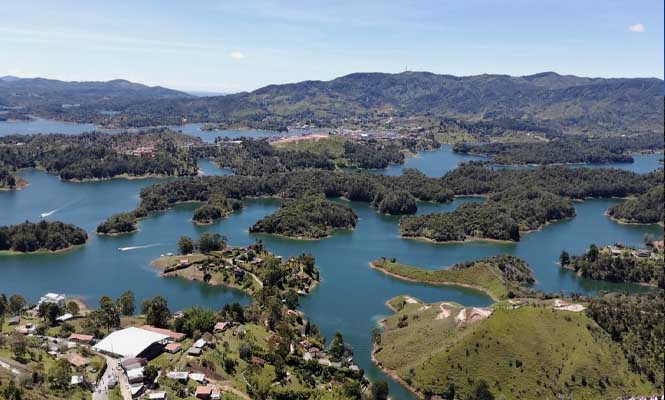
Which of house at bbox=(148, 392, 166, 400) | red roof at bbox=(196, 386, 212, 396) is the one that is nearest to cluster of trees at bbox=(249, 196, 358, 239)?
red roof at bbox=(196, 386, 212, 396)

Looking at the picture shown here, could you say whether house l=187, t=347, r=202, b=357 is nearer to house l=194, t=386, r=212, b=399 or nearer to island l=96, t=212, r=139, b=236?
house l=194, t=386, r=212, b=399

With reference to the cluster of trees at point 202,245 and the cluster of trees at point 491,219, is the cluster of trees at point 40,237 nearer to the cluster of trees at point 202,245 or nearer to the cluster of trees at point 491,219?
the cluster of trees at point 202,245

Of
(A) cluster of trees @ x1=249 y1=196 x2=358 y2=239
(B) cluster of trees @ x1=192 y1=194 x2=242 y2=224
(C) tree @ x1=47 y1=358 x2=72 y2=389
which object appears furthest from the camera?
(B) cluster of trees @ x1=192 y1=194 x2=242 y2=224

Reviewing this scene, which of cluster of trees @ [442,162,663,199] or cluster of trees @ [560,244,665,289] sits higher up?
cluster of trees @ [442,162,663,199]

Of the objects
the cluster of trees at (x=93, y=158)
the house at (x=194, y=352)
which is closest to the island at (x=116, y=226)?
the house at (x=194, y=352)

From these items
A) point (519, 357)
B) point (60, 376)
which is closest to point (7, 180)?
point (60, 376)

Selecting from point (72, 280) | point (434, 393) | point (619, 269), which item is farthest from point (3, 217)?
point (619, 269)
